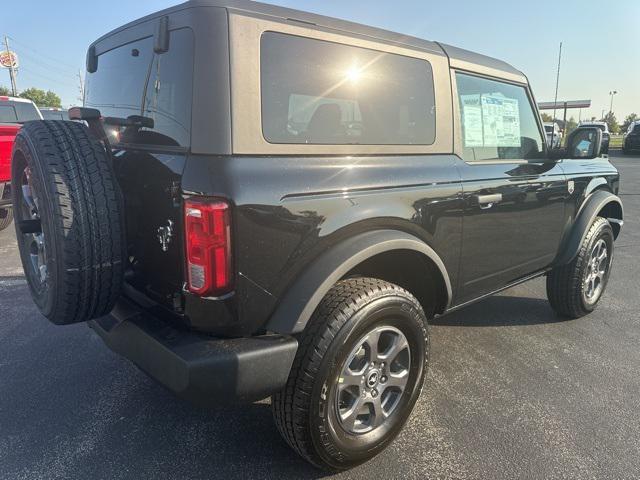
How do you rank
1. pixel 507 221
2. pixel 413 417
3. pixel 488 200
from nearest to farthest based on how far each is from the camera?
pixel 413 417
pixel 488 200
pixel 507 221

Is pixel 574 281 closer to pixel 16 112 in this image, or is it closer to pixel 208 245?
pixel 208 245

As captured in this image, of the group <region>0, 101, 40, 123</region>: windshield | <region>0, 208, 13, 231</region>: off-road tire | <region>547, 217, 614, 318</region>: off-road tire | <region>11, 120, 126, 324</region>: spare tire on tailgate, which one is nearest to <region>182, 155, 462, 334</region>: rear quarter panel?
<region>11, 120, 126, 324</region>: spare tire on tailgate

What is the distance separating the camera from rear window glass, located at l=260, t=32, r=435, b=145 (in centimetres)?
191

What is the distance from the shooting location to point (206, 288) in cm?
177

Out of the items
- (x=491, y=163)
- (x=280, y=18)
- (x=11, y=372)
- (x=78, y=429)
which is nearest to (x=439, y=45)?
(x=491, y=163)

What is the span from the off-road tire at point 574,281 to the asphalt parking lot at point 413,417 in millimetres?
212

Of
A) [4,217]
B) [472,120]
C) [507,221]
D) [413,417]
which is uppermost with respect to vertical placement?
[472,120]

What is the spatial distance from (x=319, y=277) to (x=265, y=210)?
0.37 meters

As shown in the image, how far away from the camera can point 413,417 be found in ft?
8.57

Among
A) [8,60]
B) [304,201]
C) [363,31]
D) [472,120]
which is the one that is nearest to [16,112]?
[363,31]

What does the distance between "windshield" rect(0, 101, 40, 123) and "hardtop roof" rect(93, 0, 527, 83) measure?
8.02 m

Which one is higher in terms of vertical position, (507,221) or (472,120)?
(472,120)

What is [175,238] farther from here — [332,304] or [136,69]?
[136,69]

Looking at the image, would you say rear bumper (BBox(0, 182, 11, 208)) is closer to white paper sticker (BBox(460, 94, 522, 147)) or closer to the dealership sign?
white paper sticker (BBox(460, 94, 522, 147))
